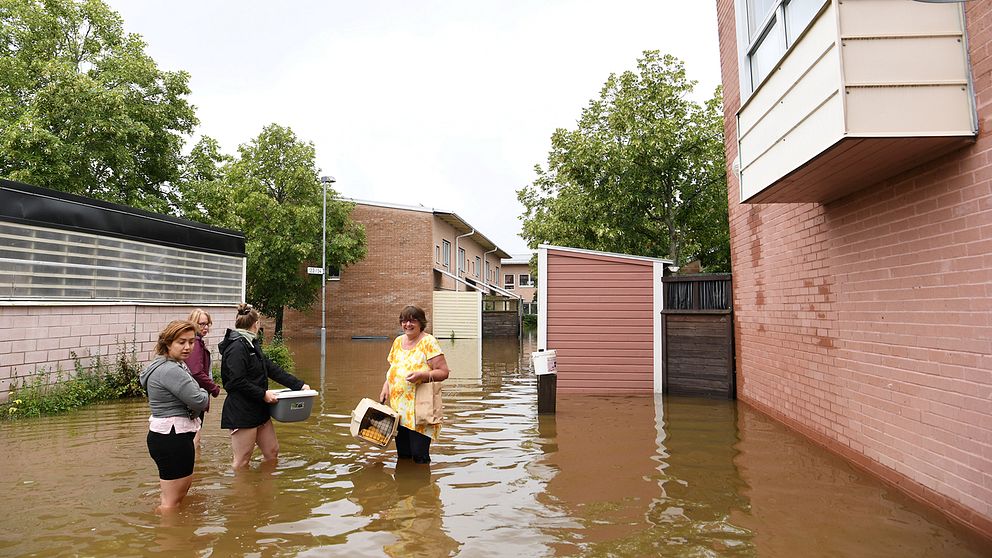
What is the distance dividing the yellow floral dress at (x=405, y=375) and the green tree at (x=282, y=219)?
2122 centimetres

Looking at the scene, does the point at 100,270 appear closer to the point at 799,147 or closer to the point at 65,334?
the point at 65,334

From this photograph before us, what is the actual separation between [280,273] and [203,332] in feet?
69.7

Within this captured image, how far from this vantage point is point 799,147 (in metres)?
5.27

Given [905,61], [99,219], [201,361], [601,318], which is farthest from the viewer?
[601,318]

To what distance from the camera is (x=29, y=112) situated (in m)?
16.4

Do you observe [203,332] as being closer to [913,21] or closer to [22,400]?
[22,400]

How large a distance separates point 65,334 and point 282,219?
17179 millimetres

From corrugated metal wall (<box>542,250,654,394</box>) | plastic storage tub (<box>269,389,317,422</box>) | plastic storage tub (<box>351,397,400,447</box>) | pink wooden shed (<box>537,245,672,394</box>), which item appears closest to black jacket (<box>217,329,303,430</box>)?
plastic storage tub (<box>269,389,317,422</box>)

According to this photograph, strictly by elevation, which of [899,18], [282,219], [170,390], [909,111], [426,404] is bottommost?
[426,404]

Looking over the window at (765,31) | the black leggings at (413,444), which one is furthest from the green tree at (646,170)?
the black leggings at (413,444)

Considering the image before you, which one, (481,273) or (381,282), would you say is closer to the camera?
(381,282)

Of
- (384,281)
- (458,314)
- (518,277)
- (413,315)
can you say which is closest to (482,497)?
(413,315)

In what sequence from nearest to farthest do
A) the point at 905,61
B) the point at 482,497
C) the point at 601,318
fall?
the point at 905,61 < the point at 482,497 < the point at 601,318

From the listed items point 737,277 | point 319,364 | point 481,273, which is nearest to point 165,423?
point 737,277
